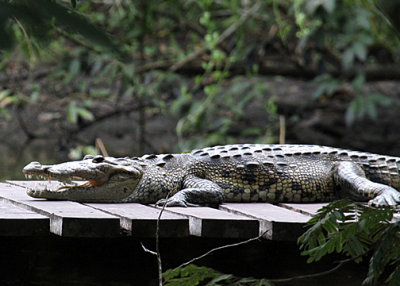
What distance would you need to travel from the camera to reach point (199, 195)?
318cm

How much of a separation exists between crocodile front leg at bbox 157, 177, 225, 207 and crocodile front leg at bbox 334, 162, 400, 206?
0.67 metres

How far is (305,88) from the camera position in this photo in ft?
34.2

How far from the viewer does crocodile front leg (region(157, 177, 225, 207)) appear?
310 centimetres

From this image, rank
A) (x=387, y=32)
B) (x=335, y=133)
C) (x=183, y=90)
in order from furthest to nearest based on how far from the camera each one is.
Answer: (x=335, y=133) → (x=387, y=32) → (x=183, y=90)

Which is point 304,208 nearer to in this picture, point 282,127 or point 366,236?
point 366,236

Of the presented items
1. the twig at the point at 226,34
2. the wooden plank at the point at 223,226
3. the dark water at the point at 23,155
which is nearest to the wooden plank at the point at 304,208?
the wooden plank at the point at 223,226

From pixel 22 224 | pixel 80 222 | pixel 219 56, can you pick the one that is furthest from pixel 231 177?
pixel 219 56

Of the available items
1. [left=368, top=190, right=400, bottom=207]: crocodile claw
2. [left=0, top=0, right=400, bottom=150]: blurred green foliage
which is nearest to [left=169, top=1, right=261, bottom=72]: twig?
[left=0, top=0, right=400, bottom=150]: blurred green foliage

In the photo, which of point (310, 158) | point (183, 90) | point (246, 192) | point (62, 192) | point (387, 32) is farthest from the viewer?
point (387, 32)

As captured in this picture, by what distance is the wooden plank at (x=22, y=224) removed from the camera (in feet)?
7.75

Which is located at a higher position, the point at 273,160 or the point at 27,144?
the point at 273,160

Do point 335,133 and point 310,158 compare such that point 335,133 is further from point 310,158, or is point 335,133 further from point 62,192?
point 62,192

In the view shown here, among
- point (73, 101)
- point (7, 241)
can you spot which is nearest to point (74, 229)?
point (7, 241)

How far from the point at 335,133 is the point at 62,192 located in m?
6.71
